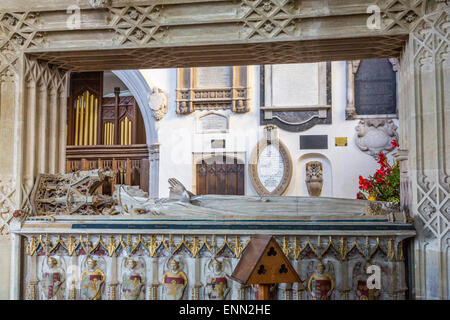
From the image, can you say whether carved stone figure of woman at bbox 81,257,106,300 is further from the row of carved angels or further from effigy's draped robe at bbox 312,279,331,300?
effigy's draped robe at bbox 312,279,331,300

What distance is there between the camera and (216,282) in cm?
407

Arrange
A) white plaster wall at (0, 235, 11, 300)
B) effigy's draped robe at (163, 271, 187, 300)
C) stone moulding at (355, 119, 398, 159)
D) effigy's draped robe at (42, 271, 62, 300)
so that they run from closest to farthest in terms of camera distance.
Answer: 1. effigy's draped robe at (163, 271, 187, 300)
2. effigy's draped robe at (42, 271, 62, 300)
3. white plaster wall at (0, 235, 11, 300)
4. stone moulding at (355, 119, 398, 159)

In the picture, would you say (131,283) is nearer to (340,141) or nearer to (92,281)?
(92,281)

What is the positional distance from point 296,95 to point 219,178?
200cm

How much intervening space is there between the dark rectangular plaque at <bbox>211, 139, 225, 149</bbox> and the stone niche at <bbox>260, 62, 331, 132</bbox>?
0.79 metres

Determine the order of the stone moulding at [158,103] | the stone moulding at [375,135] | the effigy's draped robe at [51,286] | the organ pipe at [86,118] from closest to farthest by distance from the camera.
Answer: the effigy's draped robe at [51,286], the stone moulding at [375,135], the stone moulding at [158,103], the organ pipe at [86,118]

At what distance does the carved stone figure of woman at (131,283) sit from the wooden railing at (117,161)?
434cm

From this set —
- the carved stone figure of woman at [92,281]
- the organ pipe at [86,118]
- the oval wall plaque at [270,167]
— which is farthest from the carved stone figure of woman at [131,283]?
the organ pipe at [86,118]

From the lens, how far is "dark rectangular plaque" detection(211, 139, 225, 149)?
317 inches

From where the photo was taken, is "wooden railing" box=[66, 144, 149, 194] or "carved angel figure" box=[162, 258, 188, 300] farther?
"wooden railing" box=[66, 144, 149, 194]

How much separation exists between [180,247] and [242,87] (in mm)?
4519

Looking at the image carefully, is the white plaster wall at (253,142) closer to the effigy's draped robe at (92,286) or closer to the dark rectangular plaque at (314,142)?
the dark rectangular plaque at (314,142)

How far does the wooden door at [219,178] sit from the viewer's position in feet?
26.3

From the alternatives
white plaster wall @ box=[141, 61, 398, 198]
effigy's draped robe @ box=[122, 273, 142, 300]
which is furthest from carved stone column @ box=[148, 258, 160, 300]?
white plaster wall @ box=[141, 61, 398, 198]
